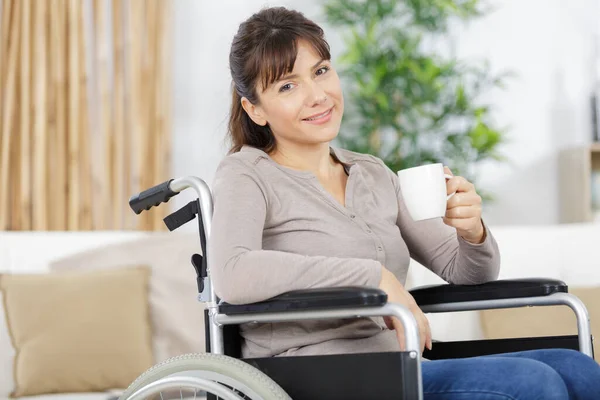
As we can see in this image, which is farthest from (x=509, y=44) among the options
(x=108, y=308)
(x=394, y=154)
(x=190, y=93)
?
(x=108, y=308)

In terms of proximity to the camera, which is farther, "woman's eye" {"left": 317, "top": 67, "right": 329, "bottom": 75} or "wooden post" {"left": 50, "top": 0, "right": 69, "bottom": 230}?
"wooden post" {"left": 50, "top": 0, "right": 69, "bottom": 230}

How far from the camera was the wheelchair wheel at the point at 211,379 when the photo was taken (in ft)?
4.02

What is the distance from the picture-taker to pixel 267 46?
1521 mm

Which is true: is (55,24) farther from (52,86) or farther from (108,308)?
(108,308)

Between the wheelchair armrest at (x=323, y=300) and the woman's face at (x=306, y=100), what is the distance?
40 centimetres

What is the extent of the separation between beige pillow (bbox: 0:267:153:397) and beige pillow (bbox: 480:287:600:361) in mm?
1019

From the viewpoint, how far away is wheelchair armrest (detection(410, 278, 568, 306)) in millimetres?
1485

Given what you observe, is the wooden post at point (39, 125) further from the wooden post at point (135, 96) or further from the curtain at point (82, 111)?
the wooden post at point (135, 96)

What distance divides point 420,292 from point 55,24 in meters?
2.37

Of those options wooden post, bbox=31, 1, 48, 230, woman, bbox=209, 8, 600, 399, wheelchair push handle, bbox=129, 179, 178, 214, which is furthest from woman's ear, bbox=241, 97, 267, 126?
wooden post, bbox=31, 1, 48, 230

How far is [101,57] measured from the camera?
356 centimetres

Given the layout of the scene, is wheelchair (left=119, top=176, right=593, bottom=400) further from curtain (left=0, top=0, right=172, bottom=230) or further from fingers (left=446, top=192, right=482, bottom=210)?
curtain (left=0, top=0, right=172, bottom=230)

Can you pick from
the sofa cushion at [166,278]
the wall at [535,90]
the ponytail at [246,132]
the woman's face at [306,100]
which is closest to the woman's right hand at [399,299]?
the woman's face at [306,100]

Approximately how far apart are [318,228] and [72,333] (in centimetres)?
119
